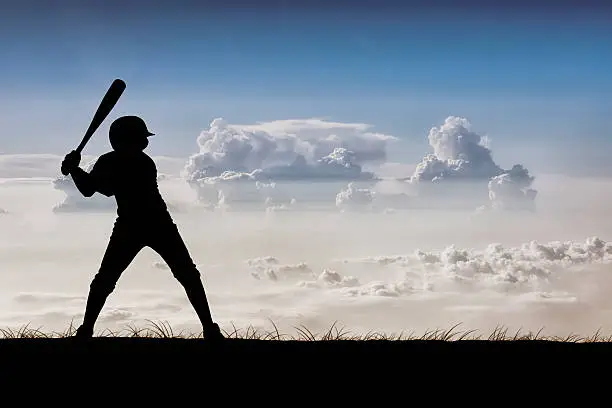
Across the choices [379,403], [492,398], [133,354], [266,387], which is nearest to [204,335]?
[133,354]

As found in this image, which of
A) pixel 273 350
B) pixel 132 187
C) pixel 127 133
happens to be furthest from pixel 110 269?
pixel 273 350

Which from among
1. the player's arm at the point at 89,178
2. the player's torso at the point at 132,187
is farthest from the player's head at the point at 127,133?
the player's arm at the point at 89,178

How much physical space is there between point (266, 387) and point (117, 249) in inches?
89.7

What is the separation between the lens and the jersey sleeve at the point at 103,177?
838 cm

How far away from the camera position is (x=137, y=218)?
328 inches

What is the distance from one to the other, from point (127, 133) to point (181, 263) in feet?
4.63

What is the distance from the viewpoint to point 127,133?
27.8 ft

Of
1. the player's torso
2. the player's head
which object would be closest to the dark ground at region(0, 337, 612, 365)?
the player's torso

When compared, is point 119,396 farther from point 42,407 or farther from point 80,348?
point 80,348

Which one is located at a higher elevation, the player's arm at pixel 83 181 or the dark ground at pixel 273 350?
the player's arm at pixel 83 181

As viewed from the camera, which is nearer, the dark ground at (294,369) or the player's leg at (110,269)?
the dark ground at (294,369)

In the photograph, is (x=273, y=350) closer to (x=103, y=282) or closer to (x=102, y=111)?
(x=103, y=282)

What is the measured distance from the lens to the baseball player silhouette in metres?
8.36

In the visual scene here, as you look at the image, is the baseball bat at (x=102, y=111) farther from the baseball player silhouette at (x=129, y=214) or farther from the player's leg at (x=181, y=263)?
the player's leg at (x=181, y=263)
